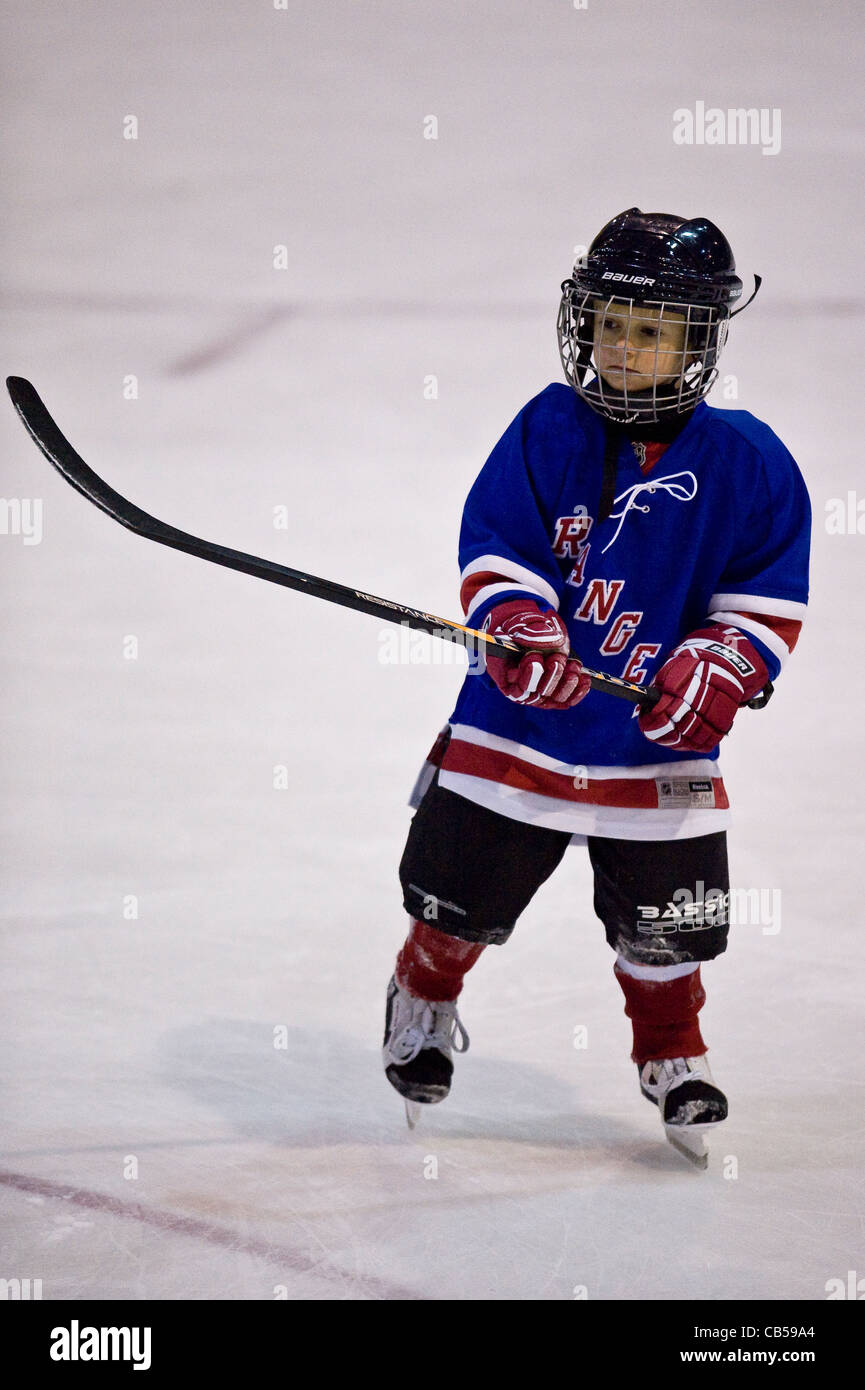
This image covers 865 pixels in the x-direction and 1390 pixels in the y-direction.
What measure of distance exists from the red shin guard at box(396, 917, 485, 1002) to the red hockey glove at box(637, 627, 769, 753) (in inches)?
14.3

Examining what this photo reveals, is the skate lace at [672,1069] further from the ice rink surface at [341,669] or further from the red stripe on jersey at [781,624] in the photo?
the red stripe on jersey at [781,624]

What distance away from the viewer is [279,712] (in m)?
3.02

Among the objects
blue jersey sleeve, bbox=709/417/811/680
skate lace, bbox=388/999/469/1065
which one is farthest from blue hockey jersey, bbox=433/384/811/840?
skate lace, bbox=388/999/469/1065

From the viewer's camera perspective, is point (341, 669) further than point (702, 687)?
Yes

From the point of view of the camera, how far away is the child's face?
165cm

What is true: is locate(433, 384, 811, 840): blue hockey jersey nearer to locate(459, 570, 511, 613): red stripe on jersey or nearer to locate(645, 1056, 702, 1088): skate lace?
locate(459, 570, 511, 613): red stripe on jersey

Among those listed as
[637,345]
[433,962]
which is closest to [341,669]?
[433,962]

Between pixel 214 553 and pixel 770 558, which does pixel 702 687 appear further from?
pixel 214 553

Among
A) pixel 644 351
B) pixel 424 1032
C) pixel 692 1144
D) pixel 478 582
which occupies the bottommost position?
pixel 692 1144

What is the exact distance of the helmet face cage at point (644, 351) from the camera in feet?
5.41

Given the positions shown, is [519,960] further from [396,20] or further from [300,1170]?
[396,20]

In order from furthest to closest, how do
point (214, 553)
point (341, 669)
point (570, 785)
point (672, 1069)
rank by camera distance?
point (341, 669) < point (672, 1069) < point (570, 785) < point (214, 553)

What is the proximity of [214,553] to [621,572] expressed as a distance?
0.45 m

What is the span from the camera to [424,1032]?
189cm
